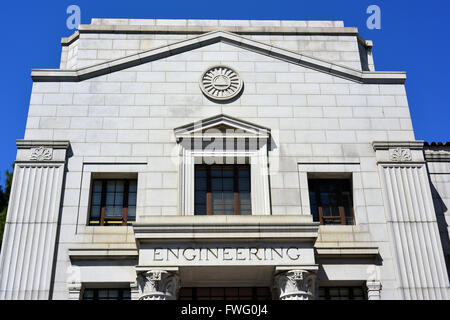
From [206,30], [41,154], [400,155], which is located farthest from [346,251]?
[206,30]

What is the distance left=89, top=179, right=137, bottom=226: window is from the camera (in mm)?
19312

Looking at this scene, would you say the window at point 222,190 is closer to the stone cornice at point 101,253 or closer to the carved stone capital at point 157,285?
the stone cornice at point 101,253

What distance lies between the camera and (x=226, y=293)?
60.0 feet

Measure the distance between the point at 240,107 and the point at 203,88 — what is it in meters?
1.55

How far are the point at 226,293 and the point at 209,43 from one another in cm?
969

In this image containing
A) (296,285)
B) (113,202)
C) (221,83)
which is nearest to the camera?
(296,285)

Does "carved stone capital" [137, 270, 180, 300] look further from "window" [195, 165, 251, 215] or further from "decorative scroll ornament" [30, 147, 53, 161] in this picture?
"decorative scroll ornament" [30, 147, 53, 161]

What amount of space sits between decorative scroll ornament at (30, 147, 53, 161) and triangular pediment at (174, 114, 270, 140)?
4.34 m

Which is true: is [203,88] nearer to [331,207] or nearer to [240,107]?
[240,107]

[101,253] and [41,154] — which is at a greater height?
[41,154]

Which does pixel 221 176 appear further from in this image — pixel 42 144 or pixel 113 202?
pixel 42 144

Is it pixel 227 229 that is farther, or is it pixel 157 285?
pixel 227 229
